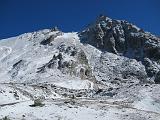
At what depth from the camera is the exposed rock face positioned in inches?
5335

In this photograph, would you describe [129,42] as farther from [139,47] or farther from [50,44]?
[50,44]

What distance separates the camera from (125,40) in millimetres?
146500

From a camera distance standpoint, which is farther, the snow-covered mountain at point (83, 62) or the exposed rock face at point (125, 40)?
the exposed rock face at point (125, 40)

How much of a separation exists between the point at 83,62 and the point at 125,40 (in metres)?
26.6

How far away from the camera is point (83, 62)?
126375 millimetres

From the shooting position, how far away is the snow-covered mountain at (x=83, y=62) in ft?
239

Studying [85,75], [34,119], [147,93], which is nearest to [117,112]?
[34,119]

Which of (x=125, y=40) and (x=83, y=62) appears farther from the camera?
(x=125, y=40)

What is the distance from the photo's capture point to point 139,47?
465ft

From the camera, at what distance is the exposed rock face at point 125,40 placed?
136 m

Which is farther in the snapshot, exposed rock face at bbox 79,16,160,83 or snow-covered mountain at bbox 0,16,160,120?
exposed rock face at bbox 79,16,160,83

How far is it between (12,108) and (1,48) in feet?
391

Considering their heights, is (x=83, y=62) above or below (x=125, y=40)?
below

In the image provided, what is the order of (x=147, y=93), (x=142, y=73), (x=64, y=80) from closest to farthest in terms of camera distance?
(x=147, y=93), (x=64, y=80), (x=142, y=73)
